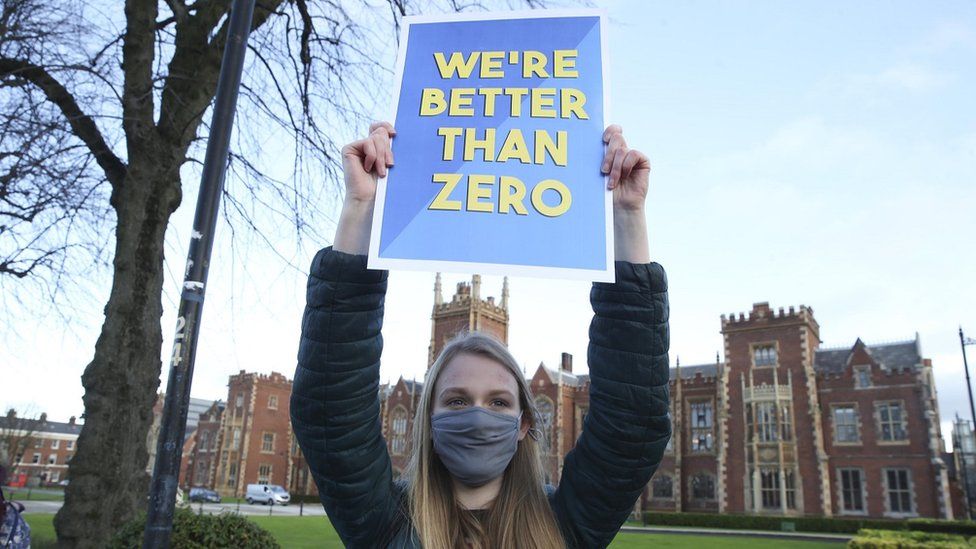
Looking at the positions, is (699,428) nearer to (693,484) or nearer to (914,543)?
(693,484)

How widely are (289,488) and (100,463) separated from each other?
5381 centimetres

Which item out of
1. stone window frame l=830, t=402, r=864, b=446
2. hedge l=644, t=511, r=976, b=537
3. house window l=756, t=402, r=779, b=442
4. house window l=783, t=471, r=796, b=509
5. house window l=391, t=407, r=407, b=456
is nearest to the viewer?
hedge l=644, t=511, r=976, b=537

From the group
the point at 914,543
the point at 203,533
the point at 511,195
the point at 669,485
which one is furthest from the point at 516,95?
the point at 669,485

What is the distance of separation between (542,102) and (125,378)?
604 cm

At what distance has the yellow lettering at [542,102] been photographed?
7.17 ft

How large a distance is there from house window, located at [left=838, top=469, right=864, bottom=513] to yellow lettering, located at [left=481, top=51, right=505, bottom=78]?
36.2m

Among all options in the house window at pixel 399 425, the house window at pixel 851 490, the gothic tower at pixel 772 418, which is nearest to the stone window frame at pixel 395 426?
the house window at pixel 399 425

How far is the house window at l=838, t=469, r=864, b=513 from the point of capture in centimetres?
3184

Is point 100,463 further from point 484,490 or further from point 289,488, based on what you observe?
point 289,488

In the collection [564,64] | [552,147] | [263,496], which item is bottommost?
[263,496]

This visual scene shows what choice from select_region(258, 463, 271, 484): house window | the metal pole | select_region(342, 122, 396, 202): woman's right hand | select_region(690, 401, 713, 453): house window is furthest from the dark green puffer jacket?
select_region(258, 463, 271, 484): house window

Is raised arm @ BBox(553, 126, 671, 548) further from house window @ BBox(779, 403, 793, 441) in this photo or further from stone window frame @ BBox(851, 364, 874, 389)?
stone window frame @ BBox(851, 364, 874, 389)

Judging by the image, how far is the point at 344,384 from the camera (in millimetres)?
1875

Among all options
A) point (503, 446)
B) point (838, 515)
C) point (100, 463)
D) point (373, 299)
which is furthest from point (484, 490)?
point (838, 515)
